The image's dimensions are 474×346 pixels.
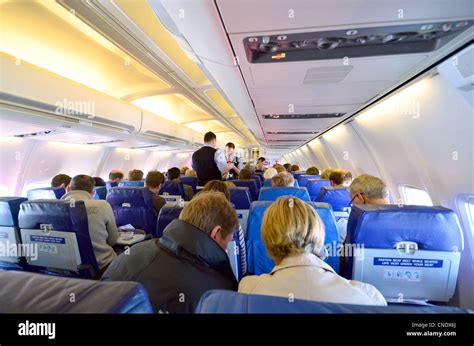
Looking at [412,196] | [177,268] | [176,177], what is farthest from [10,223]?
[412,196]

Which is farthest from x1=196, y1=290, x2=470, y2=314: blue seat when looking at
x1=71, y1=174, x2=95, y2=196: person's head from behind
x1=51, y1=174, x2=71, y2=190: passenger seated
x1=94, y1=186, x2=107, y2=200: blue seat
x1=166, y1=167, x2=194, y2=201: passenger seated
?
x1=94, y1=186, x2=107, y2=200: blue seat

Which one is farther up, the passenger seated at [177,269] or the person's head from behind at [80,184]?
the person's head from behind at [80,184]

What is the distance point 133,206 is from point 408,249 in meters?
3.76

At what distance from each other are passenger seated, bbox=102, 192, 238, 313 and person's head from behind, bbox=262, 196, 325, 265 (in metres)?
0.33

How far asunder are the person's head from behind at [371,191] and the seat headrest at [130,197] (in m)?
3.24

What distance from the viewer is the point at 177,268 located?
1.15 metres

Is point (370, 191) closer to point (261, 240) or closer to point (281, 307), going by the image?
point (261, 240)

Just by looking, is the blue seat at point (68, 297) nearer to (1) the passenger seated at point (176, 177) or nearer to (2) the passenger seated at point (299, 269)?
(2) the passenger seated at point (299, 269)

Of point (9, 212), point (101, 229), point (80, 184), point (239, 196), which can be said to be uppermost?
point (80, 184)

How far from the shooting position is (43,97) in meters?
2.64

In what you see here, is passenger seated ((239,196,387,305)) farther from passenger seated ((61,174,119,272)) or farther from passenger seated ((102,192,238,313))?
passenger seated ((61,174,119,272))

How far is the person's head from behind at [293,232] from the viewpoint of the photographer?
1307 mm

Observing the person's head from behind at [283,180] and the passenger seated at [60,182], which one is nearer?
the person's head from behind at [283,180]

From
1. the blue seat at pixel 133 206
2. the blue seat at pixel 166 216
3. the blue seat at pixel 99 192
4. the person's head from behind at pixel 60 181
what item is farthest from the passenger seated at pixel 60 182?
the blue seat at pixel 166 216
